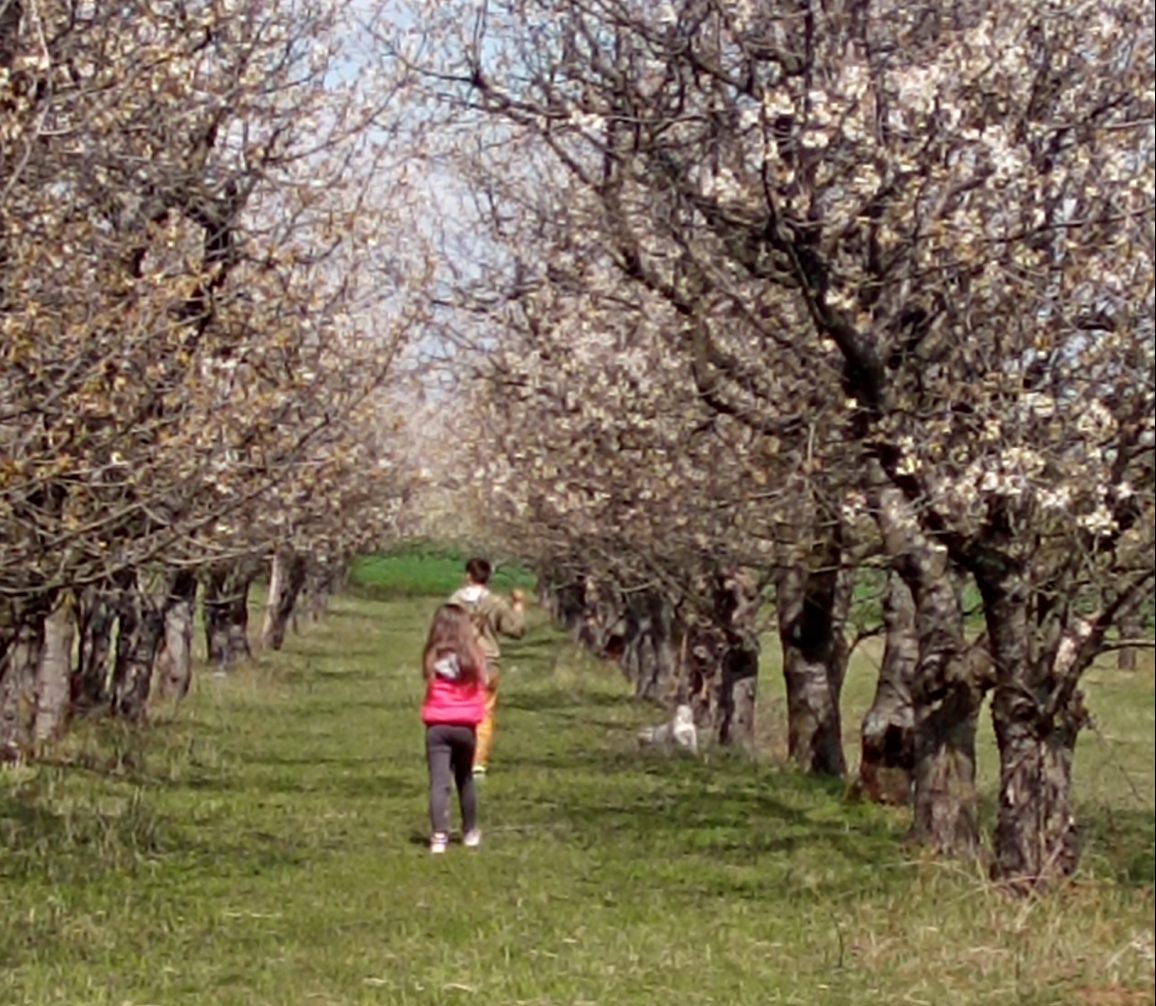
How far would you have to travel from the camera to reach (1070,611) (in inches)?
533

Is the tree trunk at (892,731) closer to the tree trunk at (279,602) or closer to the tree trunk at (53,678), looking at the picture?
the tree trunk at (53,678)

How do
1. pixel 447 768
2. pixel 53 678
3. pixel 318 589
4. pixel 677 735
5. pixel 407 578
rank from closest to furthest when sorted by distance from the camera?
pixel 447 768 < pixel 53 678 < pixel 677 735 < pixel 318 589 < pixel 407 578

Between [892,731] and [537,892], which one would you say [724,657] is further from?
[537,892]

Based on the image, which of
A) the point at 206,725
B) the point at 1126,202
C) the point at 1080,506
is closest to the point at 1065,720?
the point at 1080,506

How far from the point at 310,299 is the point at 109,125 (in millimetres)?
3229

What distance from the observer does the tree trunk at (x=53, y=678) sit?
22.3 m

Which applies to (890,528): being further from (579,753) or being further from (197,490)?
(579,753)

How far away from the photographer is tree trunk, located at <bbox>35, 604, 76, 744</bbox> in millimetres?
22297

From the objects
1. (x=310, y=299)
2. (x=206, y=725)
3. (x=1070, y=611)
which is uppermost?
(x=310, y=299)

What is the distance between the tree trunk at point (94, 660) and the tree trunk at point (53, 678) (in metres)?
3.52

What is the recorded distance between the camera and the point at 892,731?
20.4 meters

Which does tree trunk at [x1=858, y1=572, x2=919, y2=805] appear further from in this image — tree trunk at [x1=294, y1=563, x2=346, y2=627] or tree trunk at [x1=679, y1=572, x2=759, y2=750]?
tree trunk at [x1=294, y1=563, x2=346, y2=627]

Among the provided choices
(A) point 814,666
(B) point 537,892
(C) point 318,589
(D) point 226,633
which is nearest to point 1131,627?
(B) point 537,892

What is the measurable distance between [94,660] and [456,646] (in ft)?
42.0
